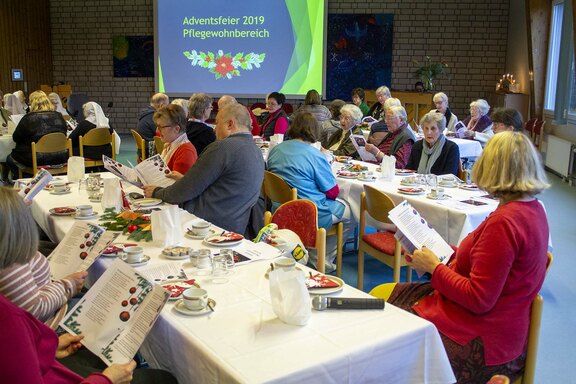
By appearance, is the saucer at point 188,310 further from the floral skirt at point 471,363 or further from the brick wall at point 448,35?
the brick wall at point 448,35

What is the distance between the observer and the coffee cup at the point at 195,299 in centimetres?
201

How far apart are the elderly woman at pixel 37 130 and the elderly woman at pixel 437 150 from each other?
177 inches

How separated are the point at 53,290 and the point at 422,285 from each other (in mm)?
1486

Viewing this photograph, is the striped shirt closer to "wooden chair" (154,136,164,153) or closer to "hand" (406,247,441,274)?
"hand" (406,247,441,274)

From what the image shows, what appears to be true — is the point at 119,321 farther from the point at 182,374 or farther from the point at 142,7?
the point at 142,7

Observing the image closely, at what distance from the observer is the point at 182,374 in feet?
6.31

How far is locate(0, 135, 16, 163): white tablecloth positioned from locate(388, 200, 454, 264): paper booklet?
633 centimetres

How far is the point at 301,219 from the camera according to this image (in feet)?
10.5

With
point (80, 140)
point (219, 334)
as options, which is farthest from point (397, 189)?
point (80, 140)

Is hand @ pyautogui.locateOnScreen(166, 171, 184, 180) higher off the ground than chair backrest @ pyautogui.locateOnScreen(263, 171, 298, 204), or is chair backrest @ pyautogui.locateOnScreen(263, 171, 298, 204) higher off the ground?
hand @ pyautogui.locateOnScreen(166, 171, 184, 180)

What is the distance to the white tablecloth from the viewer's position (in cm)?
743

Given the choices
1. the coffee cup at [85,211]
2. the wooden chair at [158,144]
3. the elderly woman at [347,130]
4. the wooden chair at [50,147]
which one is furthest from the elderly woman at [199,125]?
the wooden chair at [50,147]

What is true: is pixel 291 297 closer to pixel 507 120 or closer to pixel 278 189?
pixel 278 189

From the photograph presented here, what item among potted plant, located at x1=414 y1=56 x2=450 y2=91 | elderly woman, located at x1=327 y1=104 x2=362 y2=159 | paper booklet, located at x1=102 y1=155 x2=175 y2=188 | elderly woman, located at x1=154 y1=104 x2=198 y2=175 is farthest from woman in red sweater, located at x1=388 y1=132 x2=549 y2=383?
potted plant, located at x1=414 y1=56 x2=450 y2=91
